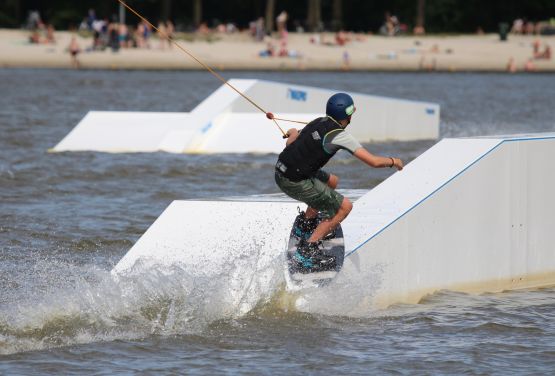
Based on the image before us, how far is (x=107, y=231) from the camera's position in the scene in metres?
15.3

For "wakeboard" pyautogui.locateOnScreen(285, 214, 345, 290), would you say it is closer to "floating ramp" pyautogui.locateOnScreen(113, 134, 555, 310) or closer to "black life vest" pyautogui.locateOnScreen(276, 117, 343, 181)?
"floating ramp" pyautogui.locateOnScreen(113, 134, 555, 310)

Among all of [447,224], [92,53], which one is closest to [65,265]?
[447,224]

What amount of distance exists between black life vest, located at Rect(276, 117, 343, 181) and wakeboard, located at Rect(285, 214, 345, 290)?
599mm

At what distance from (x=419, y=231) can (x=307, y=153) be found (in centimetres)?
162

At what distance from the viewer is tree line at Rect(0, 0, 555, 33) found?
77438 mm

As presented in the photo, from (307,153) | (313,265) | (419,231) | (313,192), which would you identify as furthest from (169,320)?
(419,231)

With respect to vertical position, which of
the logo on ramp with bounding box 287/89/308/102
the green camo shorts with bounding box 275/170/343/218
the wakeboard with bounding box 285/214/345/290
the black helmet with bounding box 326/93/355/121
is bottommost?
the wakeboard with bounding box 285/214/345/290

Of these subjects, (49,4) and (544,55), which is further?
(49,4)

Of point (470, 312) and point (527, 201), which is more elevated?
point (527, 201)

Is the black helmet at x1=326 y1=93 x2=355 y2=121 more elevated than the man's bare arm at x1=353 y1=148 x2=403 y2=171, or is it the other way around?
the black helmet at x1=326 y1=93 x2=355 y2=121

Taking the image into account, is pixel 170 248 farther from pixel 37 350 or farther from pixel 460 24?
pixel 460 24

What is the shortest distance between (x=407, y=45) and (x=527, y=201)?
5871 cm

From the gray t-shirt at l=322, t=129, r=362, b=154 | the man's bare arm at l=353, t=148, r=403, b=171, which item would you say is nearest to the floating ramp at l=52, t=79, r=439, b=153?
the gray t-shirt at l=322, t=129, r=362, b=154

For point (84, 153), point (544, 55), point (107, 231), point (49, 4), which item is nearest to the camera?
point (107, 231)
